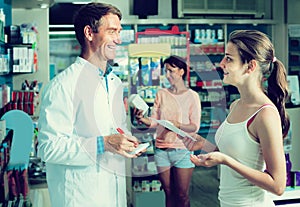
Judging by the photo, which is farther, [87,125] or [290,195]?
[290,195]

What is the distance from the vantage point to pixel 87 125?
1.83 metres

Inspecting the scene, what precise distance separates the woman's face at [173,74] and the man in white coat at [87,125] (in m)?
0.63

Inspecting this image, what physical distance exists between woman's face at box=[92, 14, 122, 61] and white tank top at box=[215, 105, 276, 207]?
590mm

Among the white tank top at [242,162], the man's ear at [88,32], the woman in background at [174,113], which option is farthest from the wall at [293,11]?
the man's ear at [88,32]

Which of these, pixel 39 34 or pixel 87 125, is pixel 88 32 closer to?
pixel 87 125

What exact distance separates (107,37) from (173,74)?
83 cm

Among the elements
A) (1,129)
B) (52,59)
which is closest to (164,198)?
(1,129)

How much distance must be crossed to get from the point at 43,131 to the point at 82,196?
0.33 meters

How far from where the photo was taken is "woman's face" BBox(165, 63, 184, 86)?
252 cm

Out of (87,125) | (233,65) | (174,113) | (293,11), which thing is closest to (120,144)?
(87,125)

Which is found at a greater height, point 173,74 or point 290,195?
point 173,74

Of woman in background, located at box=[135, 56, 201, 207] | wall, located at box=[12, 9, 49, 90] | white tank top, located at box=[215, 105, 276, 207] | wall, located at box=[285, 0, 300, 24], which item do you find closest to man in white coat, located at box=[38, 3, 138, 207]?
woman in background, located at box=[135, 56, 201, 207]

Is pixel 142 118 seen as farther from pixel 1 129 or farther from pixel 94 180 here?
pixel 1 129

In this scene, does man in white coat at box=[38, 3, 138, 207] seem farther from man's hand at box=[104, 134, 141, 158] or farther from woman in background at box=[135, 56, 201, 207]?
woman in background at box=[135, 56, 201, 207]
